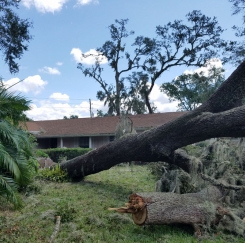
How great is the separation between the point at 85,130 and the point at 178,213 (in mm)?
16905

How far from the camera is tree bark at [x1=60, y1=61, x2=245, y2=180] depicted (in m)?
5.60

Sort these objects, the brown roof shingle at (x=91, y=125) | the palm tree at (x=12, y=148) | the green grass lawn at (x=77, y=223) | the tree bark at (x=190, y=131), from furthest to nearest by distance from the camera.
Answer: the brown roof shingle at (x=91, y=125) → the tree bark at (x=190, y=131) → the palm tree at (x=12, y=148) → the green grass lawn at (x=77, y=223)

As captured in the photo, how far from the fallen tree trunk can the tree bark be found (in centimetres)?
167

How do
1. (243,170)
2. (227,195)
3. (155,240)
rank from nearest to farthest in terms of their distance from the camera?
(155,240)
(227,195)
(243,170)

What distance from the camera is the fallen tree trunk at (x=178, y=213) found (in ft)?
14.9

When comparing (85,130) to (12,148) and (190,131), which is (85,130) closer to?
(12,148)

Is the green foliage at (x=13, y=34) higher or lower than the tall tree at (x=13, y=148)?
higher

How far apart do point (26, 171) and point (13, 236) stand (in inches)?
78.5

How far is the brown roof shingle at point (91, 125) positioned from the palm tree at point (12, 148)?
13196 mm

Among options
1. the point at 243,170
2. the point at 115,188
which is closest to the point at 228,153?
the point at 243,170

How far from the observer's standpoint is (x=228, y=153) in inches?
275

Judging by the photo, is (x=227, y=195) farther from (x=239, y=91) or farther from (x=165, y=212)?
(x=239, y=91)

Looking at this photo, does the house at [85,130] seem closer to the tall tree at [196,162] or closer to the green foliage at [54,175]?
the green foliage at [54,175]

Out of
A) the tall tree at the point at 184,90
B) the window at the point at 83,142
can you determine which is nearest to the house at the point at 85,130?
the window at the point at 83,142
